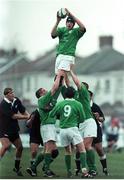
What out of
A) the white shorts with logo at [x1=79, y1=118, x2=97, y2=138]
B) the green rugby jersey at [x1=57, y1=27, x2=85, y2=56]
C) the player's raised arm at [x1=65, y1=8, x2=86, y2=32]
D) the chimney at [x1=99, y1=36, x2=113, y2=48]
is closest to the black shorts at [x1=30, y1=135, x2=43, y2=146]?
the white shorts with logo at [x1=79, y1=118, x2=97, y2=138]

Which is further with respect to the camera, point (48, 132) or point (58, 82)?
point (48, 132)

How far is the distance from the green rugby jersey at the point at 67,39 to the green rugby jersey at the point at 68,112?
2.89 ft

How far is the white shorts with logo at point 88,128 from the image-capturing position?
12016 millimetres

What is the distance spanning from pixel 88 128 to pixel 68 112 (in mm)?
608

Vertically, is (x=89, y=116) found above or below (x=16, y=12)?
below

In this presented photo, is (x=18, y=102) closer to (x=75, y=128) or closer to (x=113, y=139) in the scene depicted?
(x=75, y=128)

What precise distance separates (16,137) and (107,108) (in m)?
32.6

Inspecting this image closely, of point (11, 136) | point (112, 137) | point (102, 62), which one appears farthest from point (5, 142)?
point (102, 62)

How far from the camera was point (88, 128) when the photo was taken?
12016 millimetres

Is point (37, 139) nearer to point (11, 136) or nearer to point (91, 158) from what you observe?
point (11, 136)

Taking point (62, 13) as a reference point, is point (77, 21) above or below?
below

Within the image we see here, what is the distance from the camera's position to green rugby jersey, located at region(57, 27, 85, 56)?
39.4 feet

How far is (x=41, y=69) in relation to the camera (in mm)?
39219

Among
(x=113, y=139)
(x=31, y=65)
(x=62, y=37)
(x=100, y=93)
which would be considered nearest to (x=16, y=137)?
(x=62, y=37)
